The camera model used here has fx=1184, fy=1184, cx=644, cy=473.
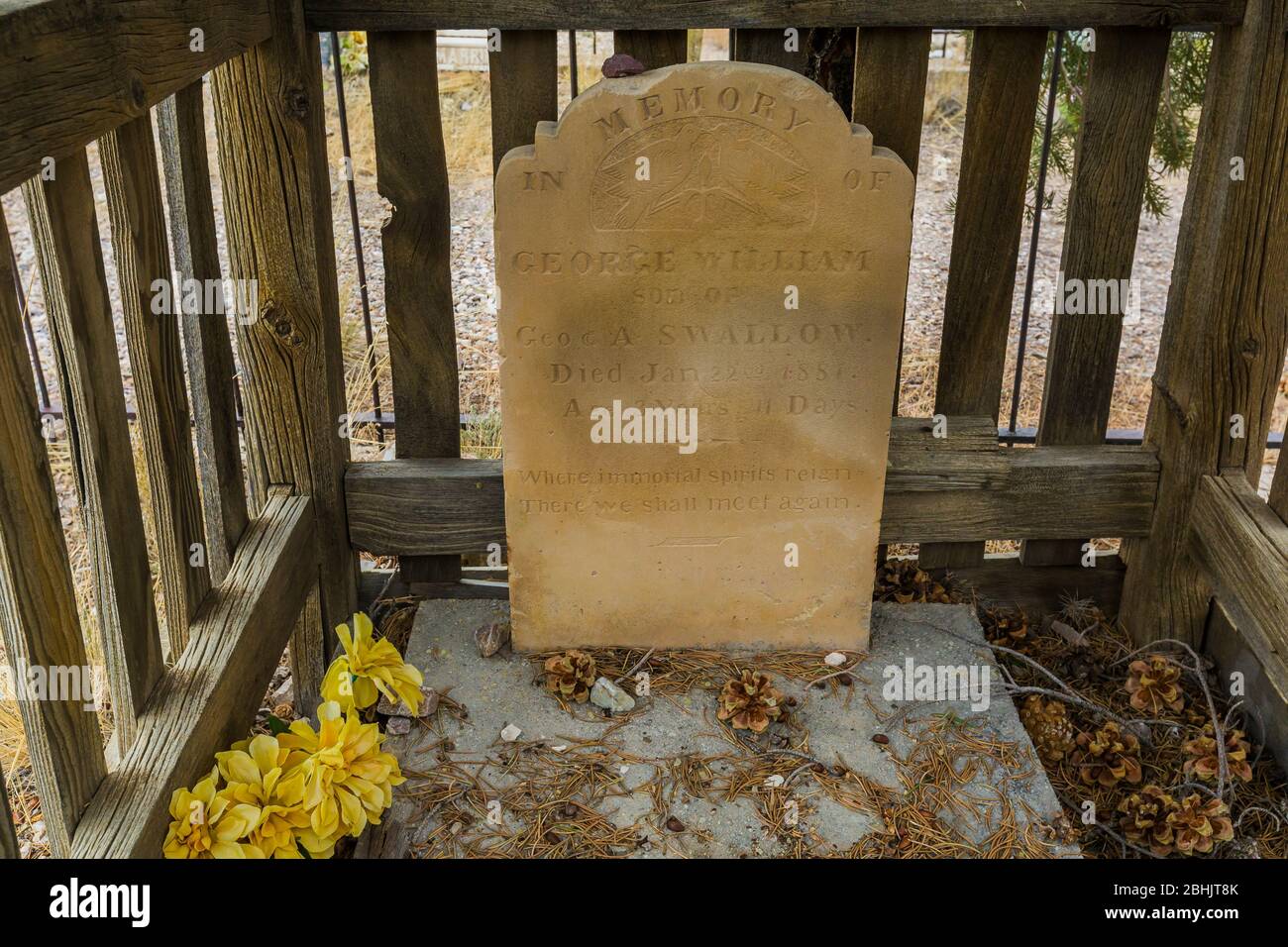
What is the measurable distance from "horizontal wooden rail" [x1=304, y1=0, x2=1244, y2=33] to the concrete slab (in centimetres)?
171

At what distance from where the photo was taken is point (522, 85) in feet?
10.3

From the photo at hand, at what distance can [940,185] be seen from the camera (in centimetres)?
751

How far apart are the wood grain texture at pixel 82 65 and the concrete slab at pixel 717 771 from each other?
1681 millimetres

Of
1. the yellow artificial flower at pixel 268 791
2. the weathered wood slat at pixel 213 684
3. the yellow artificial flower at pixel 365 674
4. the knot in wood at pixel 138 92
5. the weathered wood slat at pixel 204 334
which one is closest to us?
the knot in wood at pixel 138 92

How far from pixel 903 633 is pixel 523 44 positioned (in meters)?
1.99

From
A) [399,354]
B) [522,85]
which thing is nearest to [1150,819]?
[399,354]

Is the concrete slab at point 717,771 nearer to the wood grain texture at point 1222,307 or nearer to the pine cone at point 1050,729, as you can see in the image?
the pine cone at point 1050,729

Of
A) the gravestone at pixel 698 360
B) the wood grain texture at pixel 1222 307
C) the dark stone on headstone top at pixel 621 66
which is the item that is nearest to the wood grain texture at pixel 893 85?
the gravestone at pixel 698 360

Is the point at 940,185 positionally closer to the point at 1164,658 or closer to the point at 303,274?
the point at 1164,658

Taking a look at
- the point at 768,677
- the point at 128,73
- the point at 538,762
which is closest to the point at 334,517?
the point at 538,762

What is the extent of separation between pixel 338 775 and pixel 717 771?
97 centimetres

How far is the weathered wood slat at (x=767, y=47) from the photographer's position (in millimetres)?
3105

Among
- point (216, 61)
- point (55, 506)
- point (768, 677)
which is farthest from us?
point (768, 677)

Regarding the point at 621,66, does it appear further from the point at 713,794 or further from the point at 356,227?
the point at 713,794
